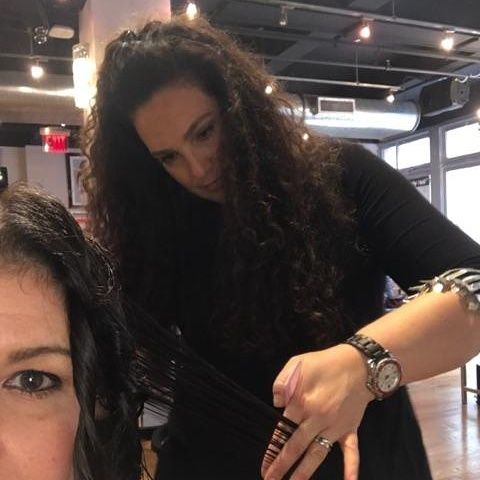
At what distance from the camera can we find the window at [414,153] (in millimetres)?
9328

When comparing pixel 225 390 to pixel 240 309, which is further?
pixel 240 309

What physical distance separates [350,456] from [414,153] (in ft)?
31.0

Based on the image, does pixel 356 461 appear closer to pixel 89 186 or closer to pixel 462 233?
pixel 462 233

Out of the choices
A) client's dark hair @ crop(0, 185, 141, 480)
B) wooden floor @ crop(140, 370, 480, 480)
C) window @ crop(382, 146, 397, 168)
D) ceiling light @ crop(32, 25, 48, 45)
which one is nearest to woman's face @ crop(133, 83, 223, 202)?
client's dark hair @ crop(0, 185, 141, 480)

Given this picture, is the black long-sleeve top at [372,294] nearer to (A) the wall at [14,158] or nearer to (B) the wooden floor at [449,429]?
(B) the wooden floor at [449,429]

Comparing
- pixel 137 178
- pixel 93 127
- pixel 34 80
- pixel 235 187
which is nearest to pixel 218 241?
pixel 235 187

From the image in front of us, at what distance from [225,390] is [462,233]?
422 mm

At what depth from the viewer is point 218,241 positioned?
1.07 metres

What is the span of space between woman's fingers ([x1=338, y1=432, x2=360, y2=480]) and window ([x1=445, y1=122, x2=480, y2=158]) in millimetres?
8189

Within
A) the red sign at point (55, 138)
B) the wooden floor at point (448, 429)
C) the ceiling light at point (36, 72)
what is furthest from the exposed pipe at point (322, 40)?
the red sign at point (55, 138)

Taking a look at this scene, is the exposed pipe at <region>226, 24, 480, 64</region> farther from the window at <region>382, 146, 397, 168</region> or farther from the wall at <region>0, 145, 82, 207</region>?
the wall at <region>0, 145, 82, 207</region>

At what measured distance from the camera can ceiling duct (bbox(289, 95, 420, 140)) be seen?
7.20m

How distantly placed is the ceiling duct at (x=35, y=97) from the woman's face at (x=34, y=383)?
4.91 meters

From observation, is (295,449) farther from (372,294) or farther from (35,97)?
(35,97)
